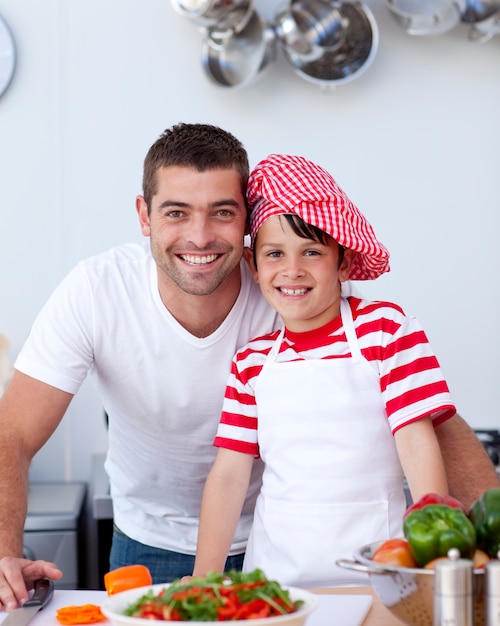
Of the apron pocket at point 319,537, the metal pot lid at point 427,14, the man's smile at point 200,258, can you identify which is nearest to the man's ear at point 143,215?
the man's smile at point 200,258

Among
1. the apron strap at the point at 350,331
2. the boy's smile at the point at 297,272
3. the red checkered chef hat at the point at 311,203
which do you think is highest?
the red checkered chef hat at the point at 311,203

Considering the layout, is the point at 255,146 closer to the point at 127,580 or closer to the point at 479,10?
the point at 479,10

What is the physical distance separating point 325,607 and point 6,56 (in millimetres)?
2006

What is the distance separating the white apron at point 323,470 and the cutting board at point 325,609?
23 cm

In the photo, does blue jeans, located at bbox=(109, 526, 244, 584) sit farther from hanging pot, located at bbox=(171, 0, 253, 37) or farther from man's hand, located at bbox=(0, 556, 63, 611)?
hanging pot, located at bbox=(171, 0, 253, 37)

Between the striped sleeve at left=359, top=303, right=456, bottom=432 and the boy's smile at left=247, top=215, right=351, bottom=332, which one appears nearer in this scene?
the striped sleeve at left=359, top=303, right=456, bottom=432

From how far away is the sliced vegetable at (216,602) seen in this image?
817 mm

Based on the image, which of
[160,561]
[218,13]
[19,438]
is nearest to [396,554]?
[19,438]

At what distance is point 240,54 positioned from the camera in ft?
8.46

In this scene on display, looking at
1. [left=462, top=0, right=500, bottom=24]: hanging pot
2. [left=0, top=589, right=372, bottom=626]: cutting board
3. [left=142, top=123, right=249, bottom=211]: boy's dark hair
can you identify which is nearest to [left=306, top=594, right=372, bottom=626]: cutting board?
[left=0, top=589, right=372, bottom=626]: cutting board

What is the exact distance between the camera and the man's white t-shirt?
161 centimetres

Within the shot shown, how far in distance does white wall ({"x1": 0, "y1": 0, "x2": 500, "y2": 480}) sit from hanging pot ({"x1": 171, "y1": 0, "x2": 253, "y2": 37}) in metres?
0.14

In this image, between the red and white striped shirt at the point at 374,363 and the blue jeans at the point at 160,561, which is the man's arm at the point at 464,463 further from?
the blue jeans at the point at 160,561

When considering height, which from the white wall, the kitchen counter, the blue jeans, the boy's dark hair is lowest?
the blue jeans
